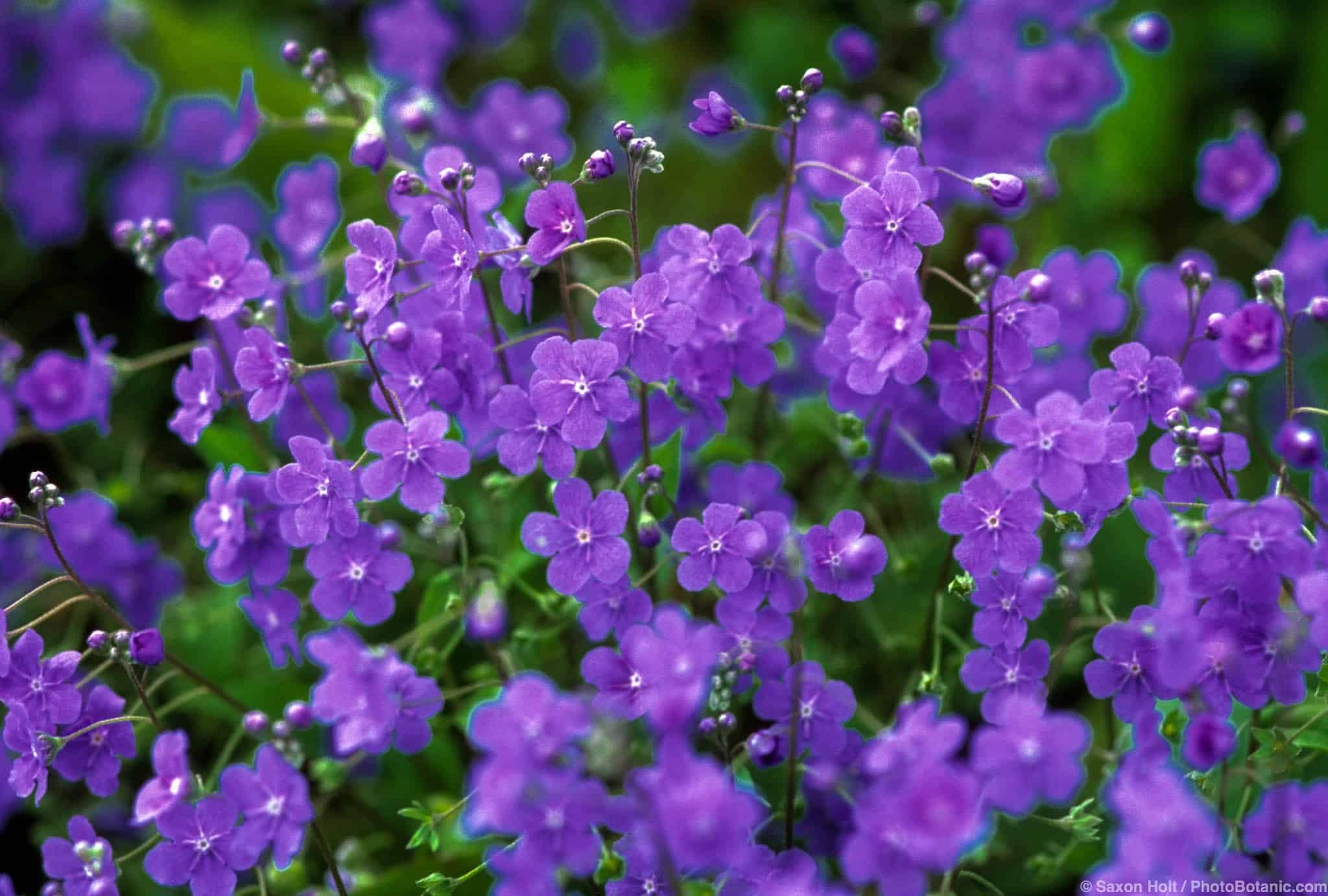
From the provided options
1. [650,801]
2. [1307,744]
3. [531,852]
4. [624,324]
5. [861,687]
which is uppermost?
[624,324]

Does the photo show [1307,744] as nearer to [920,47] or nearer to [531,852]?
[531,852]

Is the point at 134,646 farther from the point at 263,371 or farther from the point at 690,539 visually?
the point at 690,539

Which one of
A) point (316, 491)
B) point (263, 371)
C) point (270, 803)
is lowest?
point (270, 803)

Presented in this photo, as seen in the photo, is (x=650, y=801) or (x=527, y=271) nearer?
(x=650, y=801)

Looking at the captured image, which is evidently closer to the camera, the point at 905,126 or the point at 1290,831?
the point at 1290,831

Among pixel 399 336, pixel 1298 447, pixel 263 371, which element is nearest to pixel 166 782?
pixel 263 371

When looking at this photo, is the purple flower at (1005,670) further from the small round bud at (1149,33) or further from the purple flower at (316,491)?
the small round bud at (1149,33)

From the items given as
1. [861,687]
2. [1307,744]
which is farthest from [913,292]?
[861,687]
